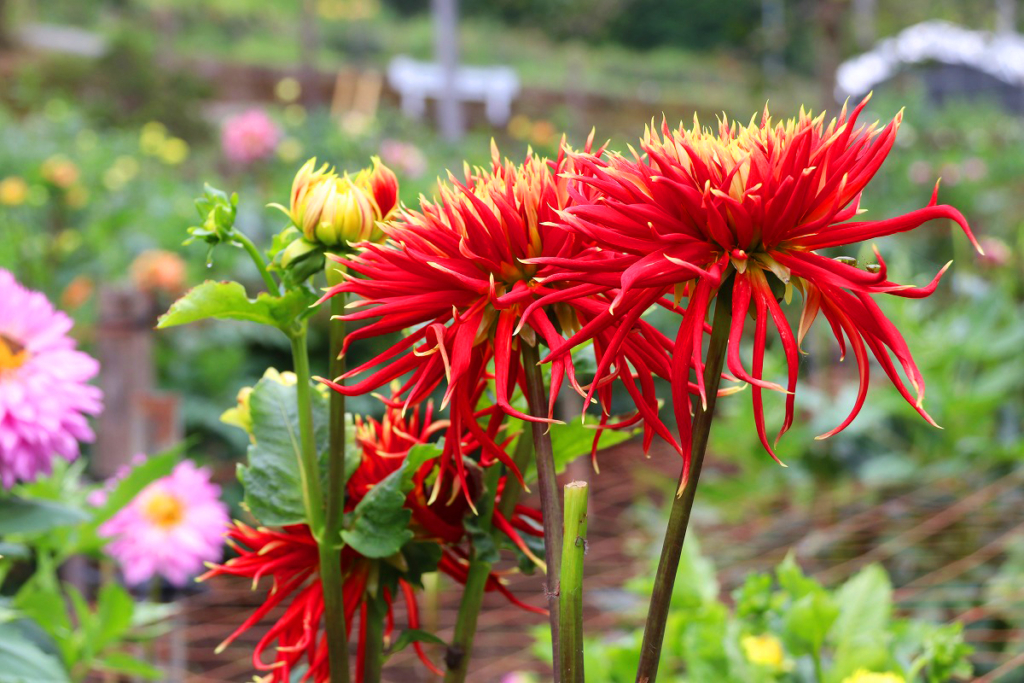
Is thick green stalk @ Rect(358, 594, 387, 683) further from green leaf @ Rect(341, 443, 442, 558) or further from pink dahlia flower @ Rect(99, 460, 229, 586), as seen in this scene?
pink dahlia flower @ Rect(99, 460, 229, 586)

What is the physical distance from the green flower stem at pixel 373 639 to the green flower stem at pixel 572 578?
0.45 feet

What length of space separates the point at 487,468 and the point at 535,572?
5 centimetres

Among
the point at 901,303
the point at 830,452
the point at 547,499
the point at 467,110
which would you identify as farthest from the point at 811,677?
the point at 467,110

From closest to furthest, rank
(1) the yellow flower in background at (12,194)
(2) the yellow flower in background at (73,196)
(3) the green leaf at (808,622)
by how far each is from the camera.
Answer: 1. (3) the green leaf at (808,622)
2. (1) the yellow flower in background at (12,194)
3. (2) the yellow flower in background at (73,196)

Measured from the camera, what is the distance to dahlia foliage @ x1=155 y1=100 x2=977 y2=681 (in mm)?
309

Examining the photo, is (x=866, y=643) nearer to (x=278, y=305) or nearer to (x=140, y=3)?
(x=278, y=305)

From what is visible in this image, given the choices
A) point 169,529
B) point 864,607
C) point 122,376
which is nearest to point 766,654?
point 864,607

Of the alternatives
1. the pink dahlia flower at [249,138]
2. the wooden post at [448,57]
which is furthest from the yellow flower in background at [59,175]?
the wooden post at [448,57]

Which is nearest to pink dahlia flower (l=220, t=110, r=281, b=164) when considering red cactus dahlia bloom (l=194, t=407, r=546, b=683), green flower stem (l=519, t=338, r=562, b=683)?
red cactus dahlia bloom (l=194, t=407, r=546, b=683)

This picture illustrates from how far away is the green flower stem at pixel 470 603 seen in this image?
0.41 meters

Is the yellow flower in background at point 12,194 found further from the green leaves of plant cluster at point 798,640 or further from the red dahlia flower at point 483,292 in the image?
the red dahlia flower at point 483,292

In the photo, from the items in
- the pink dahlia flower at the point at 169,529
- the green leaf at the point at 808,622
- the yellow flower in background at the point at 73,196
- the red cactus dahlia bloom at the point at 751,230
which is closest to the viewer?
the red cactus dahlia bloom at the point at 751,230

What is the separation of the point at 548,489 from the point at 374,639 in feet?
0.52

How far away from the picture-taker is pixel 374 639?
1.44 ft
